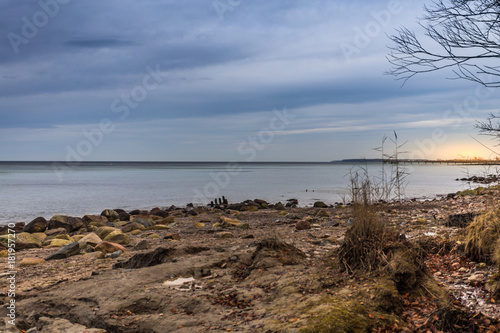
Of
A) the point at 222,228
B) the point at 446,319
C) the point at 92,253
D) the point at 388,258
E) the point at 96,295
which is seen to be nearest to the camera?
the point at 446,319

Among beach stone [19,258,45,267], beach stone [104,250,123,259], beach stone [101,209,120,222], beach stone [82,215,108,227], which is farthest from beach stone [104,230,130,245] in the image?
beach stone [101,209,120,222]

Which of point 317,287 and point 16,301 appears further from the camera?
point 16,301

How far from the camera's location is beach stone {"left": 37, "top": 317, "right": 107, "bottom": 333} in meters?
4.75

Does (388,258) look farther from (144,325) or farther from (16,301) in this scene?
(16,301)

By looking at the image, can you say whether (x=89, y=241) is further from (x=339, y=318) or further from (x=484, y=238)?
(x=484, y=238)

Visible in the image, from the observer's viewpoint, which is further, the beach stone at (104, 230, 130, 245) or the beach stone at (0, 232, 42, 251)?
the beach stone at (0, 232, 42, 251)

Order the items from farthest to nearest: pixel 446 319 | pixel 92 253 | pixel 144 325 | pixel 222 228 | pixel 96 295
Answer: pixel 222 228, pixel 92 253, pixel 96 295, pixel 144 325, pixel 446 319

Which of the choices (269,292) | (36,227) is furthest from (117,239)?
(269,292)

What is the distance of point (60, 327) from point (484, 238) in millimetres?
6463

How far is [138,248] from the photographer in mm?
9977

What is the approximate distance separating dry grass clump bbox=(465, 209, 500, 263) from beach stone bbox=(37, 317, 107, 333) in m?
5.67

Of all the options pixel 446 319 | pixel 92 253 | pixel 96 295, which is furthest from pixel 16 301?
pixel 446 319

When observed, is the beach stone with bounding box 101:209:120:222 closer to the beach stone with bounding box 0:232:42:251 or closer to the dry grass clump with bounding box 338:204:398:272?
the beach stone with bounding box 0:232:42:251

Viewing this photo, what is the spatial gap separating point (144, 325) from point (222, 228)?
32.6 ft
